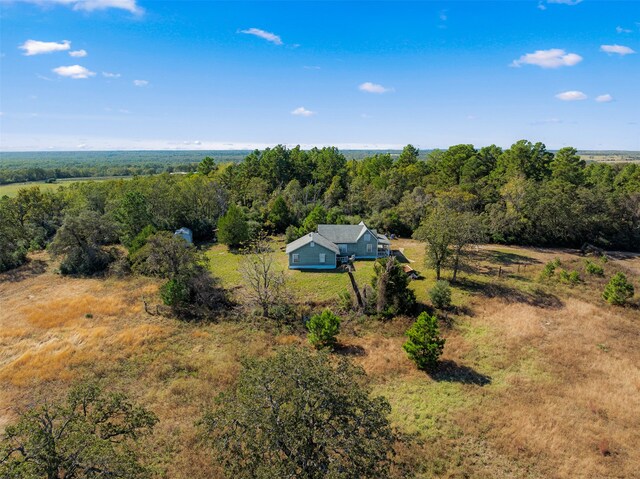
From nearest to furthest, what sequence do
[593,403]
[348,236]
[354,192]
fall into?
1. [593,403]
2. [348,236]
3. [354,192]

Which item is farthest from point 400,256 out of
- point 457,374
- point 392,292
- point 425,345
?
point 457,374

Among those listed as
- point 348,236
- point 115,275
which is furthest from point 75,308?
point 348,236

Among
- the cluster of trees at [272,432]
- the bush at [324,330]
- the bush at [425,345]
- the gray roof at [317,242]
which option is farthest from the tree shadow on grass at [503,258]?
the cluster of trees at [272,432]

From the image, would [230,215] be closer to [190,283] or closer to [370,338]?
[190,283]

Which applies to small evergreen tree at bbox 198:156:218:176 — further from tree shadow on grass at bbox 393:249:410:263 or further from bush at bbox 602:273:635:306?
bush at bbox 602:273:635:306

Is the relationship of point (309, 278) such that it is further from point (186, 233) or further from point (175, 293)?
point (186, 233)
